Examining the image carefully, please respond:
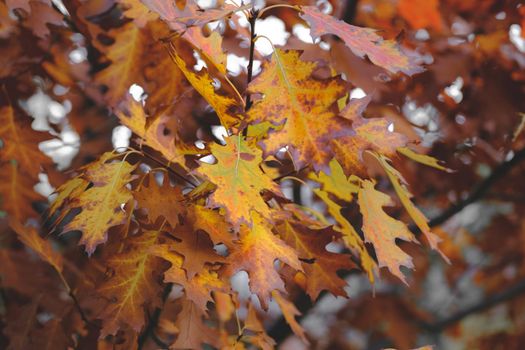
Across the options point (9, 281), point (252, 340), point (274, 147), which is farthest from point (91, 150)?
point (274, 147)

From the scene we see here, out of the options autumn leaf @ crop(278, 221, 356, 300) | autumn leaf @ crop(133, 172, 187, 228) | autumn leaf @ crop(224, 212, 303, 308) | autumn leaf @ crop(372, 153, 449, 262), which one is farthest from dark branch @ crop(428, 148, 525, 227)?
autumn leaf @ crop(133, 172, 187, 228)

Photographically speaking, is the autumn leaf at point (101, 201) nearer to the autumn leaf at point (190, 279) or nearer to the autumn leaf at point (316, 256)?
the autumn leaf at point (190, 279)

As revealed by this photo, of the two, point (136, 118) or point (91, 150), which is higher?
point (136, 118)

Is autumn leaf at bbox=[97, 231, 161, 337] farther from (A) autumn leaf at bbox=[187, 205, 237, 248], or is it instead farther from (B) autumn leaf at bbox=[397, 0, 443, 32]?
(B) autumn leaf at bbox=[397, 0, 443, 32]

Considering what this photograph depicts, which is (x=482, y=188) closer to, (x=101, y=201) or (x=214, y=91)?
(x=214, y=91)

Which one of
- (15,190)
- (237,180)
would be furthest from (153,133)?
(15,190)

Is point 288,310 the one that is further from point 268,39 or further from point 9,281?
point 9,281
